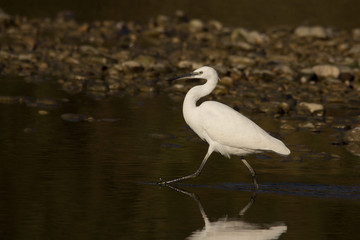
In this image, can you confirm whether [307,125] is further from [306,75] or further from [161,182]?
[306,75]

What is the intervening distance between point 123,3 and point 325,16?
8.15 metres

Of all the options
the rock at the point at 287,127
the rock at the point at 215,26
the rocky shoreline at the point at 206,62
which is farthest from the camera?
the rock at the point at 215,26

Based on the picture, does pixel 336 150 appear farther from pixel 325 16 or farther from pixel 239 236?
pixel 325 16

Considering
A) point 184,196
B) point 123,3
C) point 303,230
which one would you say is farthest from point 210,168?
point 123,3

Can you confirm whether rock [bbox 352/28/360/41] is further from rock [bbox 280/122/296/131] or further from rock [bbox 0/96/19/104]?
rock [bbox 0/96/19/104]

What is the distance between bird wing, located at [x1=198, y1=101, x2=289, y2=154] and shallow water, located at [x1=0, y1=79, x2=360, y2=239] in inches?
17.3

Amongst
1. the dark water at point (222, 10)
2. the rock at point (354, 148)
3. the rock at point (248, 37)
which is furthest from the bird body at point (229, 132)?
the dark water at point (222, 10)

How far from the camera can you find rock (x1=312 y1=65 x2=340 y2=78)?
60.5 ft

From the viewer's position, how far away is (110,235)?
720 centimetres

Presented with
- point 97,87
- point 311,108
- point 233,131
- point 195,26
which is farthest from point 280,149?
point 195,26

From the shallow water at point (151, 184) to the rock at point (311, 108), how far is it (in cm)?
113

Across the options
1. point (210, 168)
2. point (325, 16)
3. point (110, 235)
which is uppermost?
point (325, 16)

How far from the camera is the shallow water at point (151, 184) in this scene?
759 centimetres

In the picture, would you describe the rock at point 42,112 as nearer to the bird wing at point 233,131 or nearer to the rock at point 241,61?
the bird wing at point 233,131
